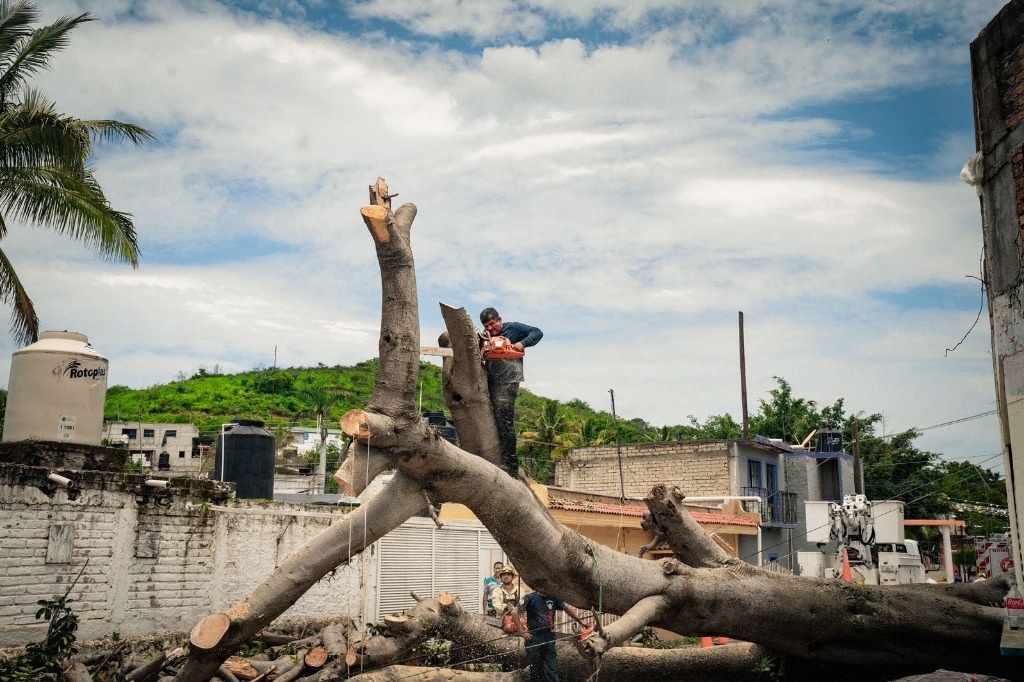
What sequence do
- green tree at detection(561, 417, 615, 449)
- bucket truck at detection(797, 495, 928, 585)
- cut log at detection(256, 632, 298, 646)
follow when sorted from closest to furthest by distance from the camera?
cut log at detection(256, 632, 298, 646) → bucket truck at detection(797, 495, 928, 585) → green tree at detection(561, 417, 615, 449)

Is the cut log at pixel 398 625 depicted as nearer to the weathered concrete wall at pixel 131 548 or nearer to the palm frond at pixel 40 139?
the weathered concrete wall at pixel 131 548

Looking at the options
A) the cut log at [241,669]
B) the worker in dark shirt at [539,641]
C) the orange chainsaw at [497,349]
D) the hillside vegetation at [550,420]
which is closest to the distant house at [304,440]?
the hillside vegetation at [550,420]

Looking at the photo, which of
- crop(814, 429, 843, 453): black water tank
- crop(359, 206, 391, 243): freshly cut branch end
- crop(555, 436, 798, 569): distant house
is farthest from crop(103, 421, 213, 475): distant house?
crop(359, 206, 391, 243): freshly cut branch end

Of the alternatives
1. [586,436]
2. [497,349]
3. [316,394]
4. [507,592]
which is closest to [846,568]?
[507,592]

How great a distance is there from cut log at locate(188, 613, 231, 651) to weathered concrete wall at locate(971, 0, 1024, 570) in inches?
250

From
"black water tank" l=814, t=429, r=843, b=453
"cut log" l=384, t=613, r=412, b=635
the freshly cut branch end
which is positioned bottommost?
"cut log" l=384, t=613, r=412, b=635

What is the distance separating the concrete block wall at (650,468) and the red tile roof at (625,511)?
615 cm

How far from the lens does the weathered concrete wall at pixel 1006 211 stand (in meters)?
7.89

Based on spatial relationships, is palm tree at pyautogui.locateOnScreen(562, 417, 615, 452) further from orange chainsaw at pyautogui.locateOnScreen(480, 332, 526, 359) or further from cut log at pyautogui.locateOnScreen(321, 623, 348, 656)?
orange chainsaw at pyautogui.locateOnScreen(480, 332, 526, 359)

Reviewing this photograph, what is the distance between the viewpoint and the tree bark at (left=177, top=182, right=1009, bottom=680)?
630cm

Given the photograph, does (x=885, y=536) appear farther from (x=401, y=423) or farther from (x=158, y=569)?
(x=401, y=423)

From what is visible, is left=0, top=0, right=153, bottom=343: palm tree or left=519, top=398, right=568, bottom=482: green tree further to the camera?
left=519, top=398, right=568, bottom=482: green tree

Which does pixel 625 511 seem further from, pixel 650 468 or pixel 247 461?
pixel 650 468

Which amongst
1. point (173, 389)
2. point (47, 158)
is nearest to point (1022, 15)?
point (47, 158)
